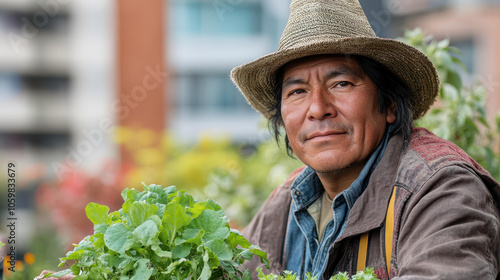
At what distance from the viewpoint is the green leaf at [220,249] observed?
1595mm

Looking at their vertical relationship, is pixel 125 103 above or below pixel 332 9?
below

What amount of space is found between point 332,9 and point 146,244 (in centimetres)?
117

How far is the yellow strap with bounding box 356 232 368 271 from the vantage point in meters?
1.91

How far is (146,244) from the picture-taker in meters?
1.53

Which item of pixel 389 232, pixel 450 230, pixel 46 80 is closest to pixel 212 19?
pixel 46 80

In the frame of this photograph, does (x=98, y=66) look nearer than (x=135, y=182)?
No

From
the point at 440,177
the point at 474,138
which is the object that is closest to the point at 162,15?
the point at 474,138

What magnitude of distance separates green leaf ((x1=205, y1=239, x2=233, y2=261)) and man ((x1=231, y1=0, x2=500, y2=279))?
1.56 feet

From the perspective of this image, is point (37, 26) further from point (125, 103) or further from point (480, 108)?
point (480, 108)

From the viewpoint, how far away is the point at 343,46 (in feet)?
6.71

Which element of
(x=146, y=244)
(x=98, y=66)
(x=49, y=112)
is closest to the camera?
(x=146, y=244)

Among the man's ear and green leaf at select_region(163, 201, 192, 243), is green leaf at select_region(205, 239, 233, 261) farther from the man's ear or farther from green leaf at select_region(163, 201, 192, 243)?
the man's ear

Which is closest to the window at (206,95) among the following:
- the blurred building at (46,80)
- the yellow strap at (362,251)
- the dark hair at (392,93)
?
the blurred building at (46,80)

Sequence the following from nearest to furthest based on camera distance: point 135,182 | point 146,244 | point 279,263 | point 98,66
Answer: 1. point 146,244
2. point 279,263
3. point 135,182
4. point 98,66
